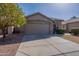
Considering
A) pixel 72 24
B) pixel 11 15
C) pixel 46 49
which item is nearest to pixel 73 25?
pixel 72 24

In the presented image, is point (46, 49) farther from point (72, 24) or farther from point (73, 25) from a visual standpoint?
point (72, 24)

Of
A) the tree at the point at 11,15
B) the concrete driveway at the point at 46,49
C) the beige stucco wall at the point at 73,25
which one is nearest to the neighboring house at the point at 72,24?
the beige stucco wall at the point at 73,25

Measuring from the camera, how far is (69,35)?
44.3 feet

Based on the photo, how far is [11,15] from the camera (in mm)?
12164

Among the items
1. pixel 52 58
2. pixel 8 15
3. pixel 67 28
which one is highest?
pixel 8 15

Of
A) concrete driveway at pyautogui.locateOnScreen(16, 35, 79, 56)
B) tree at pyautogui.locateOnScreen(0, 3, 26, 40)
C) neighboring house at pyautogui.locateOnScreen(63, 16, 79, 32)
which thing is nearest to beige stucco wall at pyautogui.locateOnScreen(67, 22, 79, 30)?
neighboring house at pyautogui.locateOnScreen(63, 16, 79, 32)

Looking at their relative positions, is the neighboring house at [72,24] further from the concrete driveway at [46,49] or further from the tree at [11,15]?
the tree at [11,15]

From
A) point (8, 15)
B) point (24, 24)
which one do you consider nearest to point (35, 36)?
point (24, 24)

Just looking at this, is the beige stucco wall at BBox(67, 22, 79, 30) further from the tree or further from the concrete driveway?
the tree

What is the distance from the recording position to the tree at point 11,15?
37.4ft

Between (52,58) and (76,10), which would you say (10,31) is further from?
(52,58)

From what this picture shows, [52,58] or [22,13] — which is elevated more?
[22,13]

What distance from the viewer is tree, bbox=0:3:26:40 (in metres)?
11.4

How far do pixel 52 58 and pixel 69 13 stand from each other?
4.87 meters
